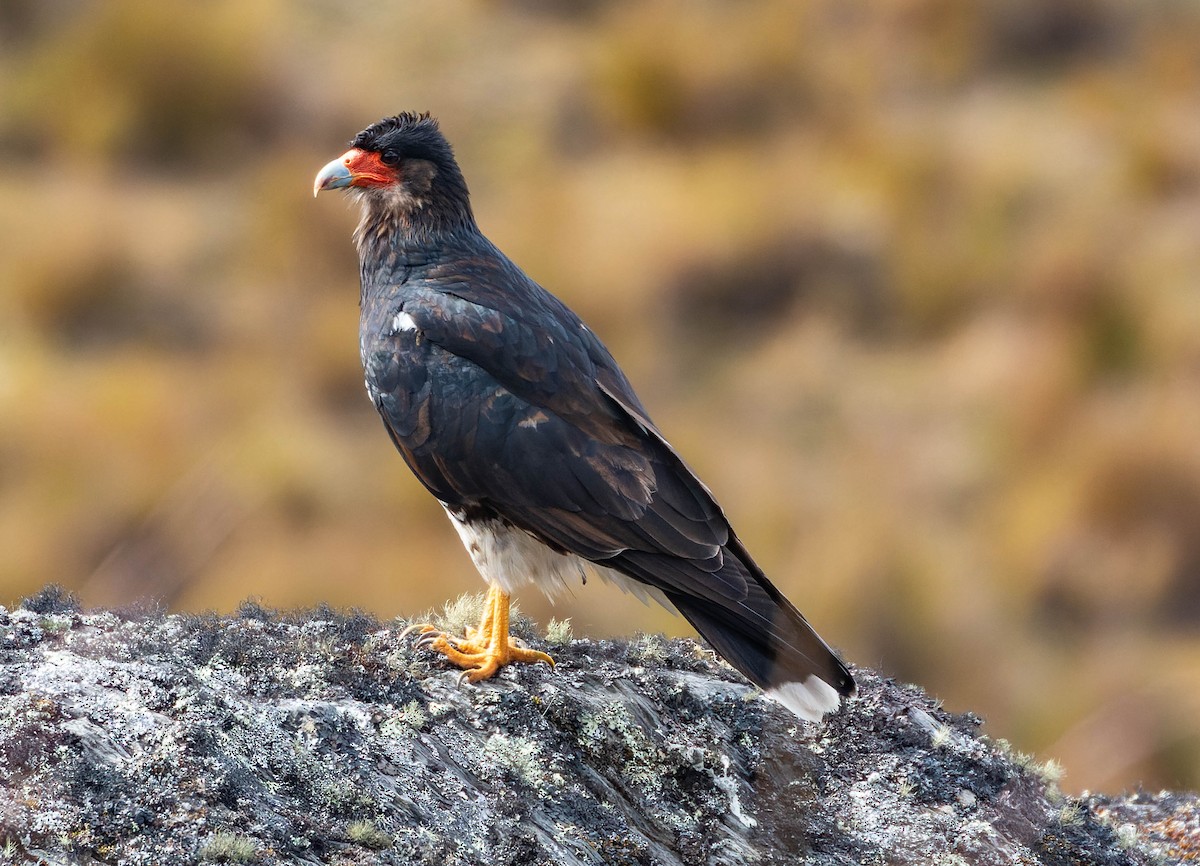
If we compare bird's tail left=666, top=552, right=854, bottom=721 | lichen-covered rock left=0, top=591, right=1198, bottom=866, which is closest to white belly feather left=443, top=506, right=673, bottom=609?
lichen-covered rock left=0, top=591, right=1198, bottom=866

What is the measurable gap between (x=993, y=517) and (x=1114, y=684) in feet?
7.85

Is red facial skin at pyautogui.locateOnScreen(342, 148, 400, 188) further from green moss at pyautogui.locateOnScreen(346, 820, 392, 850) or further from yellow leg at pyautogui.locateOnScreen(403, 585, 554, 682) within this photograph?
green moss at pyautogui.locateOnScreen(346, 820, 392, 850)

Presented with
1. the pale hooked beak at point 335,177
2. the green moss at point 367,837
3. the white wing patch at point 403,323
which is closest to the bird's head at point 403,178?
the pale hooked beak at point 335,177

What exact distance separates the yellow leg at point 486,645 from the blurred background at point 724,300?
4296 millimetres

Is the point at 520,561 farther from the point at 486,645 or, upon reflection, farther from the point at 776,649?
the point at 776,649

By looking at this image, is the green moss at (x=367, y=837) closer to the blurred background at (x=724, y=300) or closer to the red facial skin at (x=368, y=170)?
the red facial skin at (x=368, y=170)

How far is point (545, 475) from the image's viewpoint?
543cm

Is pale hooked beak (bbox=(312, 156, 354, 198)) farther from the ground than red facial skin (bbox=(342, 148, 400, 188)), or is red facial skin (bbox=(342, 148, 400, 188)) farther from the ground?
red facial skin (bbox=(342, 148, 400, 188))

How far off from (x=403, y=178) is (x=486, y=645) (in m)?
2.22

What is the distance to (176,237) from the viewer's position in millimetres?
17484

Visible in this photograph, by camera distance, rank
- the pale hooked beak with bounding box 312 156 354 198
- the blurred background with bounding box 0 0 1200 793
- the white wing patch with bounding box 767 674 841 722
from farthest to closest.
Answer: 1. the blurred background with bounding box 0 0 1200 793
2. the pale hooked beak with bounding box 312 156 354 198
3. the white wing patch with bounding box 767 674 841 722

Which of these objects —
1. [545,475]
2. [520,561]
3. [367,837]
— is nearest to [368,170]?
[545,475]

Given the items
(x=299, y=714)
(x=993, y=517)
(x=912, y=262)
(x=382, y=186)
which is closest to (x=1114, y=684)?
(x=993, y=517)

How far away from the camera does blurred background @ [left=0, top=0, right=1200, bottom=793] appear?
1290cm
